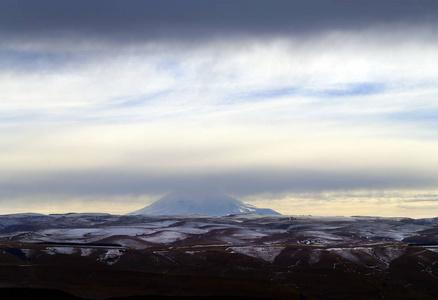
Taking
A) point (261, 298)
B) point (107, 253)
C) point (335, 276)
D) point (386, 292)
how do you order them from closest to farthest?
point (261, 298)
point (386, 292)
point (335, 276)
point (107, 253)

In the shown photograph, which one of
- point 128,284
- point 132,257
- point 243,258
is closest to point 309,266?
point 243,258

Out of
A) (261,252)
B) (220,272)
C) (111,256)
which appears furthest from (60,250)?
(261,252)

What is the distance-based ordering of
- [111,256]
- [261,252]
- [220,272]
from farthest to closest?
[261,252] < [111,256] < [220,272]

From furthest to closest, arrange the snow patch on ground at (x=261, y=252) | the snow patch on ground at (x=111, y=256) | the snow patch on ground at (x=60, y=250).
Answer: the snow patch on ground at (x=261, y=252), the snow patch on ground at (x=60, y=250), the snow patch on ground at (x=111, y=256)

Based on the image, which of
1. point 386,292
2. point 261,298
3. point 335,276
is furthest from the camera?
point 335,276

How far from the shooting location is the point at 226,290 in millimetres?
95062

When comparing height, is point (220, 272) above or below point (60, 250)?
below

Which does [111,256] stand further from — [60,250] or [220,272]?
[220,272]

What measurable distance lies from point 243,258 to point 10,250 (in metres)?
68.2

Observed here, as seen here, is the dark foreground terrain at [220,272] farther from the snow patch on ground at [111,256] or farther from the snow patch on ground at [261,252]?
the snow patch on ground at [111,256]

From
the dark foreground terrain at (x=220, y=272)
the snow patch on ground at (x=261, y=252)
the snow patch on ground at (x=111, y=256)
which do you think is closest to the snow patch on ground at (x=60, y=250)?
the dark foreground terrain at (x=220, y=272)

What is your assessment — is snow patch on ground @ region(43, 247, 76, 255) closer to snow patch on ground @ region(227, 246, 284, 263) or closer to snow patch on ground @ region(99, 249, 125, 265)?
snow patch on ground @ region(99, 249, 125, 265)

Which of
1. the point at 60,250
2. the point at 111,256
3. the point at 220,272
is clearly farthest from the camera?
the point at 60,250

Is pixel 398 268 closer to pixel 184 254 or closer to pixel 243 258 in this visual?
pixel 243 258
